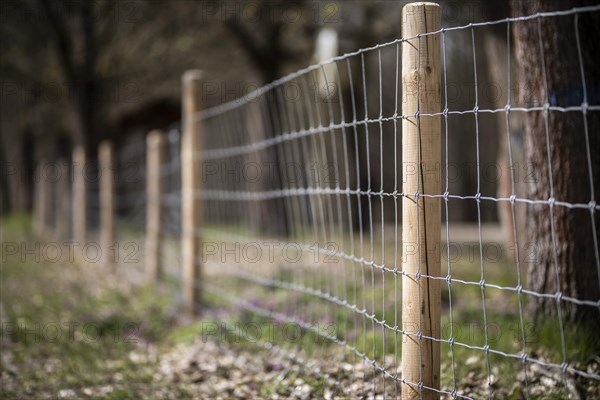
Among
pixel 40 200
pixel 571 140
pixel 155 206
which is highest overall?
pixel 571 140

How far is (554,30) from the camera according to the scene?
12.8ft

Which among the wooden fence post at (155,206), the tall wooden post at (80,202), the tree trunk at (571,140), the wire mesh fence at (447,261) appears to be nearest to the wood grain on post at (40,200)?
the tall wooden post at (80,202)

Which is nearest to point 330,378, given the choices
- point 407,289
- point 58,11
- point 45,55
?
point 407,289

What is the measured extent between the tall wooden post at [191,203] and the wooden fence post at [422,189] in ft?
12.6

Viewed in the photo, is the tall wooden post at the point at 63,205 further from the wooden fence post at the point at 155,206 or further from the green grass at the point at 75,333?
the wooden fence post at the point at 155,206

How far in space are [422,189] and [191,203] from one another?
394cm

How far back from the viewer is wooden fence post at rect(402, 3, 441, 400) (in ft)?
9.87

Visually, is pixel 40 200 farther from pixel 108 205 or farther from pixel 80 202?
pixel 108 205

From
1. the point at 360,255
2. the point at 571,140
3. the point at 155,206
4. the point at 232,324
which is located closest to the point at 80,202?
the point at 155,206

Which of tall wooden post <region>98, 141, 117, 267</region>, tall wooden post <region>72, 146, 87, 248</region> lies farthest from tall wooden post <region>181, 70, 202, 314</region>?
tall wooden post <region>72, 146, 87, 248</region>

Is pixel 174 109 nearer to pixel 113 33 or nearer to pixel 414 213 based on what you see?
pixel 113 33

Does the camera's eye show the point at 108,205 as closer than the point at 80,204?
Yes

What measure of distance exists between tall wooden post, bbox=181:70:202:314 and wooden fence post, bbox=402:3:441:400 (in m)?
3.84

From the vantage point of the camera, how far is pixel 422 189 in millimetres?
3029
